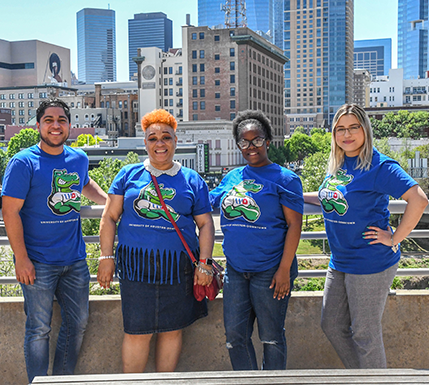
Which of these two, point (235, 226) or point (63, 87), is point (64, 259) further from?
point (63, 87)

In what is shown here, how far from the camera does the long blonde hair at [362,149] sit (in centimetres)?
349

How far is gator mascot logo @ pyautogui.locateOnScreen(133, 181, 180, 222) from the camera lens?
3547 mm

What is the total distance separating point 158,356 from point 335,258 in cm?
157

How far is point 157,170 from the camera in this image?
3.70 meters

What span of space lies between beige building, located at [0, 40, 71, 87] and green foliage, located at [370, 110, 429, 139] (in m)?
98.0

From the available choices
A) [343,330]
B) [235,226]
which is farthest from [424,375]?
[235,226]

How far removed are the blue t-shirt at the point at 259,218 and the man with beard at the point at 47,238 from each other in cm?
119

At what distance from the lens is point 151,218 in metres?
3.54

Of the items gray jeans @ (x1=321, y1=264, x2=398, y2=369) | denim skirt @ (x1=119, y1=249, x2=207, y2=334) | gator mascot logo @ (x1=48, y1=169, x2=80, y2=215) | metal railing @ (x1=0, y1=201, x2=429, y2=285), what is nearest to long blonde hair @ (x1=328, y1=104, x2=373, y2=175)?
metal railing @ (x1=0, y1=201, x2=429, y2=285)

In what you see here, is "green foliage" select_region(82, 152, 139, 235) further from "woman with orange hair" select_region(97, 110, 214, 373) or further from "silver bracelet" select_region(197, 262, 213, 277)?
"silver bracelet" select_region(197, 262, 213, 277)

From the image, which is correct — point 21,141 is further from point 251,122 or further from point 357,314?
point 357,314

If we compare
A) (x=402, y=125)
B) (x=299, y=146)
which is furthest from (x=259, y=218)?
(x=402, y=125)

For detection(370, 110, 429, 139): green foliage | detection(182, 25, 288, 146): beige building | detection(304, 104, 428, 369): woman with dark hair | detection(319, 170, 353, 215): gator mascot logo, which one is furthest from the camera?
detection(370, 110, 429, 139): green foliage

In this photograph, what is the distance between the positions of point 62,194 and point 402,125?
11056cm
